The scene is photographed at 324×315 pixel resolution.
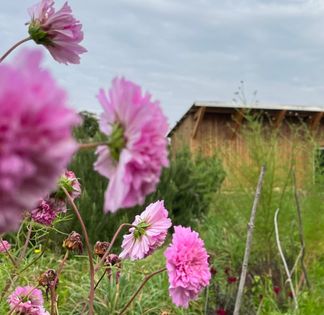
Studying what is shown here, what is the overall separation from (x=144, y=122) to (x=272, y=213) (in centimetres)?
426

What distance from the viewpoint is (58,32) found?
2.67 feet

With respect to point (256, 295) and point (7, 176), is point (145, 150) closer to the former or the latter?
point (7, 176)

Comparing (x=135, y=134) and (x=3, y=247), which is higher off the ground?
(x=135, y=134)

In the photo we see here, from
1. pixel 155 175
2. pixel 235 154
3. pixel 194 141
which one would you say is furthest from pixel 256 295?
pixel 194 141

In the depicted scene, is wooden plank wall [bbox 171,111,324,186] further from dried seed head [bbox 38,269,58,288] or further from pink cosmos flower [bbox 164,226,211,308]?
pink cosmos flower [bbox 164,226,211,308]

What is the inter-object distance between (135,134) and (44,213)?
81cm

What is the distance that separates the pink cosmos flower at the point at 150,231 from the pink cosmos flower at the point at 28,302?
8.9 inches

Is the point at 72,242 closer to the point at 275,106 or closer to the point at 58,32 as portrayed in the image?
the point at 58,32

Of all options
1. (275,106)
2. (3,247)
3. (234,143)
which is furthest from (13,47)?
(275,106)

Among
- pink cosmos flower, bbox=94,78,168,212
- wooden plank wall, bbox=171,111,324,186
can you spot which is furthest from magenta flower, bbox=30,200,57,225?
wooden plank wall, bbox=171,111,324,186

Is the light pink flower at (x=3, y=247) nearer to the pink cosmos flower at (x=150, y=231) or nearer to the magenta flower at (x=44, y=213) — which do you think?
the magenta flower at (x=44, y=213)

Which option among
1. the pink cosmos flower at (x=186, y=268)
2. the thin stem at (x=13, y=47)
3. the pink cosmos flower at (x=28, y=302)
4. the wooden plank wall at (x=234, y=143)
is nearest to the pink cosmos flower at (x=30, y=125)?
the thin stem at (x=13, y=47)

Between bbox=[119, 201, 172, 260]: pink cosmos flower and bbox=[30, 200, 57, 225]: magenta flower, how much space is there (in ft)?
0.47

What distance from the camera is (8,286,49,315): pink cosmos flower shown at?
124 centimetres
